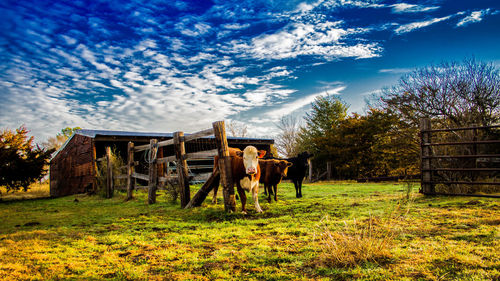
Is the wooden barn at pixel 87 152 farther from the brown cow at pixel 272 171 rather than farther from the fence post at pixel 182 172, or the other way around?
the brown cow at pixel 272 171

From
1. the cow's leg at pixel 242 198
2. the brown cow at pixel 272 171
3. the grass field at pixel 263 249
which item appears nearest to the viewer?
the grass field at pixel 263 249

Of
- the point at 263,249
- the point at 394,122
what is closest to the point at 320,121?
the point at 394,122

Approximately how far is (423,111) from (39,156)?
70.3ft

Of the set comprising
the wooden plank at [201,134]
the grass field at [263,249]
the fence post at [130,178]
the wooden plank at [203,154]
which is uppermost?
the wooden plank at [201,134]

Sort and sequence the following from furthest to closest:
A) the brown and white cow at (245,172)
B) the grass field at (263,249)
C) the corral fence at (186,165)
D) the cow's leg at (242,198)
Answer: the corral fence at (186,165)
the brown and white cow at (245,172)
the cow's leg at (242,198)
the grass field at (263,249)

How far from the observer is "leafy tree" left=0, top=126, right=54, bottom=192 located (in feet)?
47.8

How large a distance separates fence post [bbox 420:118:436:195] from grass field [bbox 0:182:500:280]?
237 centimetres

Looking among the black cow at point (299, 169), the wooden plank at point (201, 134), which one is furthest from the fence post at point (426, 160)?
the wooden plank at point (201, 134)

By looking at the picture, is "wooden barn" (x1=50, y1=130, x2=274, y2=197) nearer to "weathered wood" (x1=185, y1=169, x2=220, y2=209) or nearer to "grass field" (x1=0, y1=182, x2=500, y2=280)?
"weathered wood" (x1=185, y1=169, x2=220, y2=209)

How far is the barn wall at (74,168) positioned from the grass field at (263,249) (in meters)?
Result: 11.4

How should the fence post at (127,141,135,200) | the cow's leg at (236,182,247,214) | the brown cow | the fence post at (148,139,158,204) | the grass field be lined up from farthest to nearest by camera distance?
the fence post at (127,141,135,200) < the fence post at (148,139,158,204) < the brown cow < the cow's leg at (236,182,247,214) < the grass field

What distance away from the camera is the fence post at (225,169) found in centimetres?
649

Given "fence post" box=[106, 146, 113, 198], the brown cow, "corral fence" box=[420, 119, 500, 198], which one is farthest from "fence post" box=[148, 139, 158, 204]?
"corral fence" box=[420, 119, 500, 198]

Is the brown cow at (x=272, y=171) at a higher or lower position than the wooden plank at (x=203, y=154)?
lower
